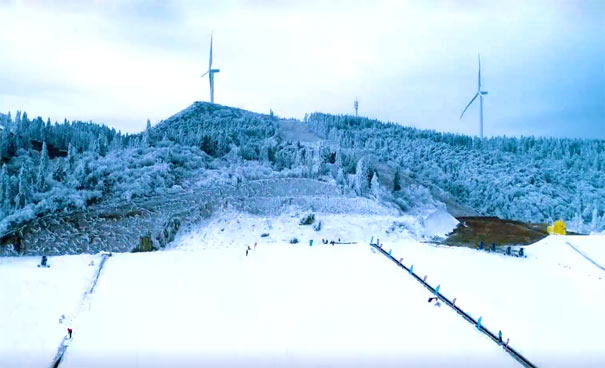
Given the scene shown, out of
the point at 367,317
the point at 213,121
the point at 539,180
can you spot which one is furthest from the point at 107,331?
the point at 539,180

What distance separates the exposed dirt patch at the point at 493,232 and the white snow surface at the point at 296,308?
3960 millimetres

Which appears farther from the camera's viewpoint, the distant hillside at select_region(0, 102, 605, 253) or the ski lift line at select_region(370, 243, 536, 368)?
the distant hillside at select_region(0, 102, 605, 253)

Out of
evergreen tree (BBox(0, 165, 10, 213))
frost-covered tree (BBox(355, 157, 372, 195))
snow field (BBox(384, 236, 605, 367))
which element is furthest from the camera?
frost-covered tree (BBox(355, 157, 372, 195))

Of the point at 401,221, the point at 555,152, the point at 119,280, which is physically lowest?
the point at 119,280

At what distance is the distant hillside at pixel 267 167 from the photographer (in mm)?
24172

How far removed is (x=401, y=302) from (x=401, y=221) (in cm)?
1074

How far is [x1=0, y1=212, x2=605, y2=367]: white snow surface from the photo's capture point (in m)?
12.9

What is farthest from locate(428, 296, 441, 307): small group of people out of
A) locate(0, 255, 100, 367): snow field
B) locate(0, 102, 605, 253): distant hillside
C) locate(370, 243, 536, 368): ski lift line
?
locate(0, 102, 605, 253): distant hillside

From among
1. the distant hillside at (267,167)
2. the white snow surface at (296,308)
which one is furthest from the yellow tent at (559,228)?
the distant hillside at (267,167)

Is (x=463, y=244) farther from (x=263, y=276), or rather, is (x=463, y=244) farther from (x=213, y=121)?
(x=213, y=121)

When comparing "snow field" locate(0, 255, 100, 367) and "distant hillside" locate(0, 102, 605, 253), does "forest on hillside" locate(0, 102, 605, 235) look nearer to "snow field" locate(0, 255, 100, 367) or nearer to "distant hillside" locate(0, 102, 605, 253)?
"distant hillside" locate(0, 102, 605, 253)

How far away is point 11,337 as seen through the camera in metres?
13.4

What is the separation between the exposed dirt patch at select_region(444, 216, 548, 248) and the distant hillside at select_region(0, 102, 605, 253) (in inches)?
93.5

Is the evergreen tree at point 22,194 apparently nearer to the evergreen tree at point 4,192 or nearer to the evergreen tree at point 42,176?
the evergreen tree at point 4,192
